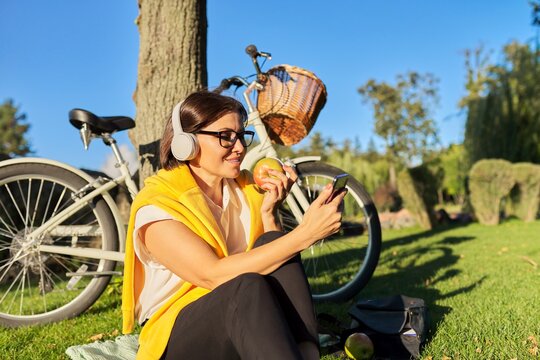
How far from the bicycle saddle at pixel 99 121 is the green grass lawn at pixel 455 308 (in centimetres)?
128

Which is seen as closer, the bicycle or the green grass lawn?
the green grass lawn

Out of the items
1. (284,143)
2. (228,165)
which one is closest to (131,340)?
(228,165)

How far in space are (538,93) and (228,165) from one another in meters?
15.5

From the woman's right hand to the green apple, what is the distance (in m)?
0.92

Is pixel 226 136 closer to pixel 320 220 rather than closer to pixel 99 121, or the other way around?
pixel 320 220

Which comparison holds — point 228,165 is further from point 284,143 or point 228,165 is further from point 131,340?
point 284,143

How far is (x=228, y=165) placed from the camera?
2.02 metres

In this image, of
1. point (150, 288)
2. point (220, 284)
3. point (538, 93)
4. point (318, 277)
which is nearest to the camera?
point (220, 284)

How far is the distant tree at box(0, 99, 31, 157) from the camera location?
40291mm

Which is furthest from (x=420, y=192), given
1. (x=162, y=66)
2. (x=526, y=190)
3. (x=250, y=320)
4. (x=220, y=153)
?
(x=250, y=320)

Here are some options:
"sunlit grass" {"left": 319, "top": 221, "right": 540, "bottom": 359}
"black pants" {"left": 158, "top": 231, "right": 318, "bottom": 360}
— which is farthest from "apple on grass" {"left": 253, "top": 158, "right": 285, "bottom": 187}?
"sunlit grass" {"left": 319, "top": 221, "right": 540, "bottom": 359}

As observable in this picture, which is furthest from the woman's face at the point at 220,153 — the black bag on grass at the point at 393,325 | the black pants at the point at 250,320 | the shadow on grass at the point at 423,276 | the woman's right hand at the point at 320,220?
the shadow on grass at the point at 423,276

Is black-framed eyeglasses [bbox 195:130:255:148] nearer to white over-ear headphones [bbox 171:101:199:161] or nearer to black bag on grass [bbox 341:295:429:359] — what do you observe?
white over-ear headphones [bbox 171:101:199:161]

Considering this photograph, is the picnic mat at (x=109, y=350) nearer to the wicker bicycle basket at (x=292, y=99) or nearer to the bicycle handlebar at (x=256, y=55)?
the wicker bicycle basket at (x=292, y=99)
